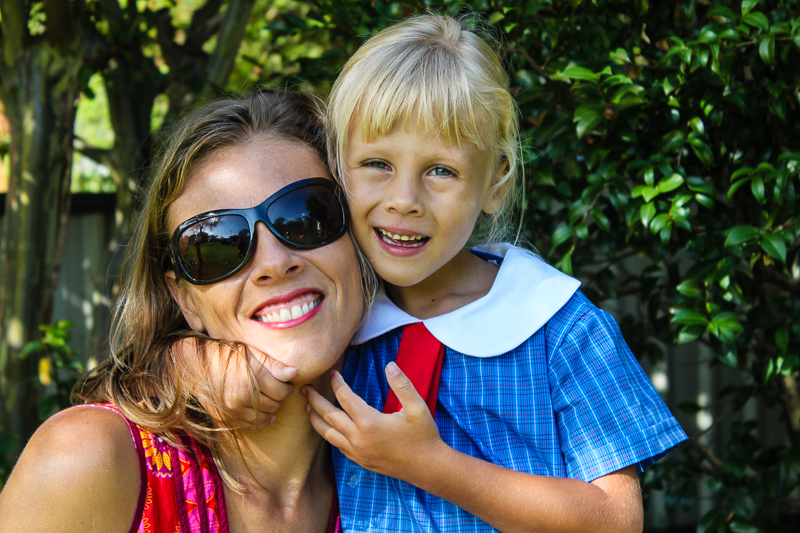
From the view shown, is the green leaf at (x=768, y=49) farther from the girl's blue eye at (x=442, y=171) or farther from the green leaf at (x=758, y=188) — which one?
the girl's blue eye at (x=442, y=171)

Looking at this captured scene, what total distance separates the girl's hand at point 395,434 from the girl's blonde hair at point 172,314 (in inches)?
10.2

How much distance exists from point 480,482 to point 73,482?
0.88m

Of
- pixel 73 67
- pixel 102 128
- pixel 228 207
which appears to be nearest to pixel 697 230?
pixel 228 207

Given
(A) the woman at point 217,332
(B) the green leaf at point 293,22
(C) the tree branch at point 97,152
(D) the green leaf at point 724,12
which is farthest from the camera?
(C) the tree branch at point 97,152

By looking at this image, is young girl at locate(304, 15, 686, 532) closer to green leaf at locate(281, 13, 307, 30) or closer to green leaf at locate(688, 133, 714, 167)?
green leaf at locate(688, 133, 714, 167)

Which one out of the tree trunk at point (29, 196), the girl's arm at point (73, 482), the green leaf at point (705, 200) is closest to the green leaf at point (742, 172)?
the green leaf at point (705, 200)

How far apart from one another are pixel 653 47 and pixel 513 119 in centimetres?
73

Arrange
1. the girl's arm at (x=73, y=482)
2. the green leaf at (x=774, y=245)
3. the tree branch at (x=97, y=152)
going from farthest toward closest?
the tree branch at (x=97, y=152)
the green leaf at (x=774, y=245)
the girl's arm at (x=73, y=482)

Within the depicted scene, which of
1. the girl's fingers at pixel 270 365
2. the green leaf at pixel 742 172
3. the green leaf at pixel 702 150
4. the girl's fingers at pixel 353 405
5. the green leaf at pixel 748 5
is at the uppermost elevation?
the green leaf at pixel 748 5

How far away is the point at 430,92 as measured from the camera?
1.73 metres

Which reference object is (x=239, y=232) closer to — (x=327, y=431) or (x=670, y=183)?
(x=327, y=431)

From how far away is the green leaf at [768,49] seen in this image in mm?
1950

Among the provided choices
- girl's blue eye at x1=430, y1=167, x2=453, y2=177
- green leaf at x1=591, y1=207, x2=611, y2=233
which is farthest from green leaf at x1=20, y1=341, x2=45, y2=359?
green leaf at x1=591, y1=207, x2=611, y2=233

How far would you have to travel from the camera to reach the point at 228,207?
5.33 feet
